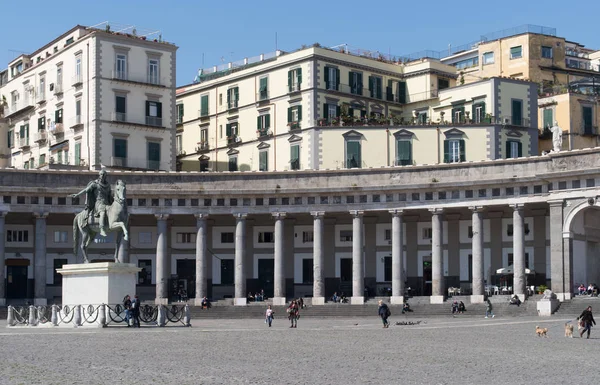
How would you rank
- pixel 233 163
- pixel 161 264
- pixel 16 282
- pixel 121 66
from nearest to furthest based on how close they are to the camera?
1. pixel 161 264
2. pixel 16 282
3. pixel 121 66
4. pixel 233 163

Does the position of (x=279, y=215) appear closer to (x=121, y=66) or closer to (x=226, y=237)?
Answer: (x=226, y=237)

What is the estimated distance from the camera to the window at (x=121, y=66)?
92875mm

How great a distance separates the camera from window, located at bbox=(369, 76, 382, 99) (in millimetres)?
100750

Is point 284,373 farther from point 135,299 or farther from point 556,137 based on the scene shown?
point 556,137

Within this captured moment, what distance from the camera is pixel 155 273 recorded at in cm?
9150

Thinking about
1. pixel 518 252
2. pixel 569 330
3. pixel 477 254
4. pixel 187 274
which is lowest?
pixel 569 330

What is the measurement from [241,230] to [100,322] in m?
31.5

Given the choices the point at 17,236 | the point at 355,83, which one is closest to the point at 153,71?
the point at 355,83

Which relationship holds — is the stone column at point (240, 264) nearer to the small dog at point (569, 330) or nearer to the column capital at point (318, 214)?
the column capital at point (318, 214)

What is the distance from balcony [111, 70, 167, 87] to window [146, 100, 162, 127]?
1.70 metres

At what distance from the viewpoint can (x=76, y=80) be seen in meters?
93.9

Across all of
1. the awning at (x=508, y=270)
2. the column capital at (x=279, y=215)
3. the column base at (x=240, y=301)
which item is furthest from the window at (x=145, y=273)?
the awning at (x=508, y=270)

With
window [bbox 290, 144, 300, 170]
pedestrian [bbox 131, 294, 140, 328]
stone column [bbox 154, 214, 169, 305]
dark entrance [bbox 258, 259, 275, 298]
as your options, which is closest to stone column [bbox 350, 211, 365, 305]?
dark entrance [bbox 258, 259, 275, 298]

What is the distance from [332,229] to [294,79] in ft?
45.6
